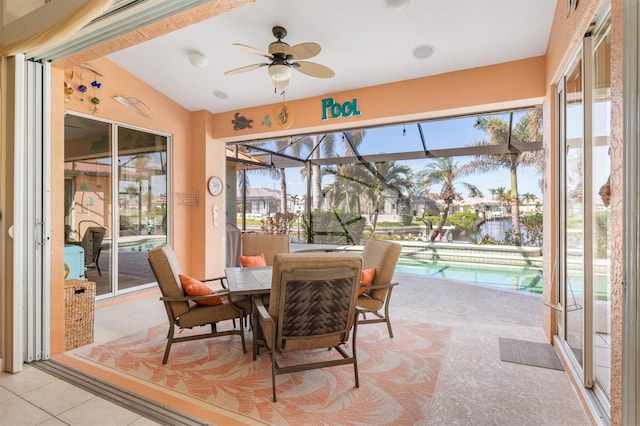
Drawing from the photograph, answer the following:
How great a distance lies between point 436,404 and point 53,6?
4001 mm

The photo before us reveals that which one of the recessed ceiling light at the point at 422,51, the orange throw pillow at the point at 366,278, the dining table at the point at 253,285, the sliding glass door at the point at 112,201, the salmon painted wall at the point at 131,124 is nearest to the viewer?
the dining table at the point at 253,285

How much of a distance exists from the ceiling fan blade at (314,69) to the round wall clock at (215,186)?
3.12m

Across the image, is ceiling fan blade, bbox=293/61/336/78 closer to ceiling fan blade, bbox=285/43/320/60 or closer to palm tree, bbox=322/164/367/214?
ceiling fan blade, bbox=285/43/320/60

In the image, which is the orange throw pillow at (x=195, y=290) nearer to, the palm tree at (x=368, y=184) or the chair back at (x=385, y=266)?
the chair back at (x=385, y=266)

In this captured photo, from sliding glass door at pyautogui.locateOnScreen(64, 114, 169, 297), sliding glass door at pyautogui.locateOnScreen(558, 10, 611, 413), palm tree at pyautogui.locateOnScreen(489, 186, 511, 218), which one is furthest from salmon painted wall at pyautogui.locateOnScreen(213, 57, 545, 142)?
palm tree at pyautogui.locateOnScreen(489, 186, 511, 218)

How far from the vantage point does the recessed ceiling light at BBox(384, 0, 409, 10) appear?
3141 millimetres

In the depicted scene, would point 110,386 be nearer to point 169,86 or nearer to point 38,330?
point 38,330

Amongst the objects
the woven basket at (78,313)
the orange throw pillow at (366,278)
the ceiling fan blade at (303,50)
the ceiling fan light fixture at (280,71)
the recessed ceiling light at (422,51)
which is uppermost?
the recessed ceiling light at (422,51)

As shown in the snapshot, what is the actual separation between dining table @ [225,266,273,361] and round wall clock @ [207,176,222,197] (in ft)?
8.17

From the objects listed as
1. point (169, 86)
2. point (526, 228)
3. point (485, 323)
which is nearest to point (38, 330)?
point (169, 86)

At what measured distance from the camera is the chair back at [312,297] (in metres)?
2.33

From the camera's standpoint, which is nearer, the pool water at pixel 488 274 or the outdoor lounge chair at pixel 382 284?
the outdoor lounge chair at pixel 382 284

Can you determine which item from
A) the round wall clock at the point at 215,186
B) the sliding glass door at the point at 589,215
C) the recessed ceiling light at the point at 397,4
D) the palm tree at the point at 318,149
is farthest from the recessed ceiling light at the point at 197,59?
the palm tree at the point at 318,149

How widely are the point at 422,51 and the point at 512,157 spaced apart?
21.4 ft
